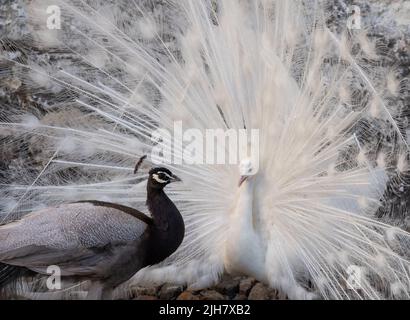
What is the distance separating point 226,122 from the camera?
8.80 ft

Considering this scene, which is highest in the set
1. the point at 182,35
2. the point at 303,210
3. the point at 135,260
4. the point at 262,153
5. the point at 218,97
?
the point at 182,35

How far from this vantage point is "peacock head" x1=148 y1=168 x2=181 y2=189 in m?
2.46

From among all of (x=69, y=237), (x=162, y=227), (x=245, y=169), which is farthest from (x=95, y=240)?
(x=245, y=169)

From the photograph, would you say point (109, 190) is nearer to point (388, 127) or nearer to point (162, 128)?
point (162, 128)

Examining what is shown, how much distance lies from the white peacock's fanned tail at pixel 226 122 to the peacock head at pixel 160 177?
0.22 metres

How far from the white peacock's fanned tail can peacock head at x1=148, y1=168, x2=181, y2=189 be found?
221 mm

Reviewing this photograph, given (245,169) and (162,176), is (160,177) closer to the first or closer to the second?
(162,176)

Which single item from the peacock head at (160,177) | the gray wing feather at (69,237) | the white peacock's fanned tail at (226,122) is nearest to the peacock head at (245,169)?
the white peacock's fanned tail at (226,122)

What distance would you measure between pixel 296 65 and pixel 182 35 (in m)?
0.43

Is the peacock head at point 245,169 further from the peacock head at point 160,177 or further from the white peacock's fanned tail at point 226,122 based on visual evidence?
the peacock head at point 160,177

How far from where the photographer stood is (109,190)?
2.68 meters

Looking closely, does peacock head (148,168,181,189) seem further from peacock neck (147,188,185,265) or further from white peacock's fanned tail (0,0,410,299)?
white peacock's fanned tail (0,0,410,299)

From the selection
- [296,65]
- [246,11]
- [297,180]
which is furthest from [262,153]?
[246,11]

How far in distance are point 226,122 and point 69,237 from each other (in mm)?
725
